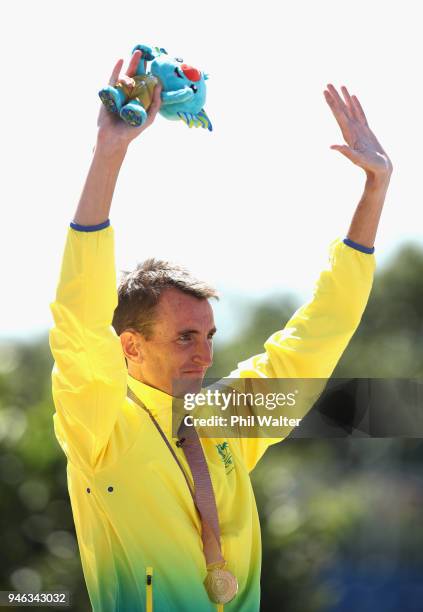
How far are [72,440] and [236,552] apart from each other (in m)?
0.57

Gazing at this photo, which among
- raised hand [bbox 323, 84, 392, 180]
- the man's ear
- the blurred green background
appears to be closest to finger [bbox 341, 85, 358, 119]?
raised hand [bbox 323, 84, 392, 180]

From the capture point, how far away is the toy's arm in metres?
2.75

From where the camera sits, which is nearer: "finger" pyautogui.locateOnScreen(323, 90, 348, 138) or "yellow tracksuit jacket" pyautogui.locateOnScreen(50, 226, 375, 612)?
"yellow tracksuit jacket" pyautogui.locateOnScreen(50, 226, 375, 612)

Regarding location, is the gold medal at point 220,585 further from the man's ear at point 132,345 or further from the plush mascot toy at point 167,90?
the plush mascot toy at point 167,90

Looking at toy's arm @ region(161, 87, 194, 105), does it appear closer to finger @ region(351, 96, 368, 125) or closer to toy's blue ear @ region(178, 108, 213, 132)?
toy's blue ear @ region(178, 108, 213, 132)

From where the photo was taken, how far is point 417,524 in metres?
18.6

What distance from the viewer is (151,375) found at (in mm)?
2951

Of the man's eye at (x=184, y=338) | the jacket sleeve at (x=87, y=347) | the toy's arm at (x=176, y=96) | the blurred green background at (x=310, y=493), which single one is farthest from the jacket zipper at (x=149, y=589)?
the blurred green background at (x=310, y=493)

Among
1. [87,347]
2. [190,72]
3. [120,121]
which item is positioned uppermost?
[190,72]

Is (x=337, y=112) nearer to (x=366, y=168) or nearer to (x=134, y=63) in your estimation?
(x=366, y=168)

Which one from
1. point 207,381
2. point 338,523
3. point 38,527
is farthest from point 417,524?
point 207,381

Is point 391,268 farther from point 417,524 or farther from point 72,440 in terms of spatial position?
point 72,440

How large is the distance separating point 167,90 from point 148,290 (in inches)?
→ 23.1

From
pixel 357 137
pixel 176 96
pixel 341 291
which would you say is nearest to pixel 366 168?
pixel 357 137
